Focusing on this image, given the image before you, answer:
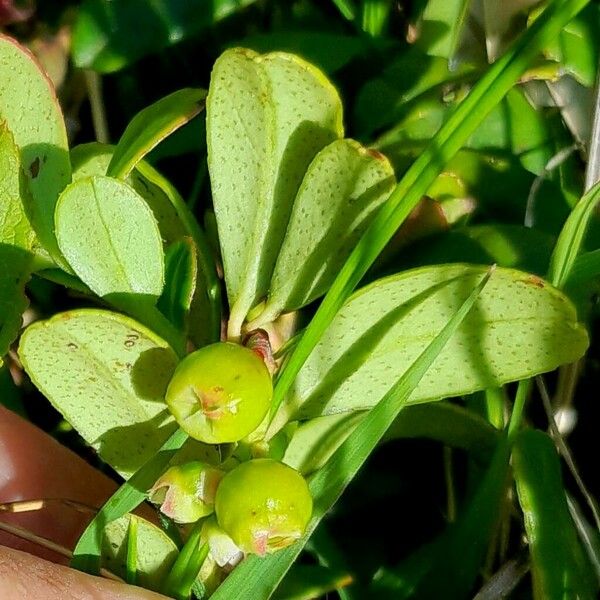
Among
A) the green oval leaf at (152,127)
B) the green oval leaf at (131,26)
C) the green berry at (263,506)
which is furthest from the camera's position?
the green oval leaf at (131,26)

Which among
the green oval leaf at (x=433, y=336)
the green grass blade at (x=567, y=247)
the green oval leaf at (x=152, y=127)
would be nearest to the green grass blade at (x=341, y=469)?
the green oval leaf at (x=433, y=336)

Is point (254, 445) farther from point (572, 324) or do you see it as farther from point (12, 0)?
point (12, 0)

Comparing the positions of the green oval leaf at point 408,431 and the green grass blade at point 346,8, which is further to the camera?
the green grass blade at point 346,8

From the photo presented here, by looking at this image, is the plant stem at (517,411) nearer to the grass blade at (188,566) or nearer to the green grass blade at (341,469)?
the green grass blade at (341,469)

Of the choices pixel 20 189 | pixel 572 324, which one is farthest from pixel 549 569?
pixel 20 189

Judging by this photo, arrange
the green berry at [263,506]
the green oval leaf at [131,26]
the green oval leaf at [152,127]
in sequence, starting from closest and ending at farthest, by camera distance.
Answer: the green berry at [263,506], the green oval leaf at [152,127], the green oval leaf at [131,26]

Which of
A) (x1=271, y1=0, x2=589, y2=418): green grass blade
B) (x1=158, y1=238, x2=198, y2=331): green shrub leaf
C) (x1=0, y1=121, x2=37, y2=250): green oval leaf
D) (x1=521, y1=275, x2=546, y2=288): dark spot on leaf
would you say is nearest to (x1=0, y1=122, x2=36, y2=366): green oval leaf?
(x1=0, y1=121, x2=37, y2=250): green oval leaf
